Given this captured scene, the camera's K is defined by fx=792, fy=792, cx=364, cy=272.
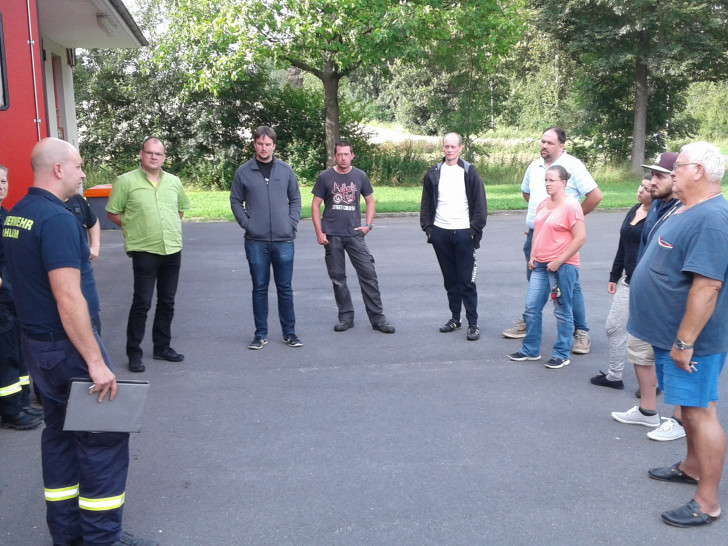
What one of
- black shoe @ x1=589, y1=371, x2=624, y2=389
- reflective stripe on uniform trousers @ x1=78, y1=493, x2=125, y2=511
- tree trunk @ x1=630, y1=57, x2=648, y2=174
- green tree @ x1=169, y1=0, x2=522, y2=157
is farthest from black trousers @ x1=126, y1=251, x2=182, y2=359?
tree trunk @ x1=630, y1=57, x2=648, y2=174

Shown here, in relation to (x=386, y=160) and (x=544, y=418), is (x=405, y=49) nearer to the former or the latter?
(x=386, y=160)

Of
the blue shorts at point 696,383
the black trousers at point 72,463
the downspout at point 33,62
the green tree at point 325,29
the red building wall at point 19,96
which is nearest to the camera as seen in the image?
the black trousers at point 72,463

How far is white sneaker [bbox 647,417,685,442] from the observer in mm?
5293

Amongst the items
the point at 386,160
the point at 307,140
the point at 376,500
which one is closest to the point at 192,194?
the point at 307,140

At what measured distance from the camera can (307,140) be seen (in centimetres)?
2558

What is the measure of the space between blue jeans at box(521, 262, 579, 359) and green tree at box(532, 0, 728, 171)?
2207cm

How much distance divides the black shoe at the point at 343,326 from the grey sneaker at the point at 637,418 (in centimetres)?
330

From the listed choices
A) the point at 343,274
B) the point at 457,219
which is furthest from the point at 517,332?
the point at 343,274

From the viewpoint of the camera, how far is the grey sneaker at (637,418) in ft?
18.2

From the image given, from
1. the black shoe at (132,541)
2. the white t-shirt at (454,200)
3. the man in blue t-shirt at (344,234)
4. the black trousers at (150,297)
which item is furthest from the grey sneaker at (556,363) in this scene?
the black shoe at (132,541)

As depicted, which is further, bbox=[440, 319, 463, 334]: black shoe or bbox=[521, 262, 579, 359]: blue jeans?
bbox=[440, 319, 463, 334]: black shoe

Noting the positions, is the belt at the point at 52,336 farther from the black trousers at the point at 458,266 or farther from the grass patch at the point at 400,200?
the grass patch at the point at 400,200

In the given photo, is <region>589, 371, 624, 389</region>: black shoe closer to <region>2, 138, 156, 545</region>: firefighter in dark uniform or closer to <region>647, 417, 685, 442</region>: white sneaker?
<region>647, 417, 685, 442</region>: white sneaker

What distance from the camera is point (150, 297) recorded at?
23.0ft
